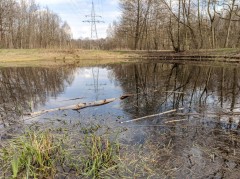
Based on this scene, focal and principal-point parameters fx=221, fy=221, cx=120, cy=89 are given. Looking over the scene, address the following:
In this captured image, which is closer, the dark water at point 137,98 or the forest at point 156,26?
the dark water at point 137,98

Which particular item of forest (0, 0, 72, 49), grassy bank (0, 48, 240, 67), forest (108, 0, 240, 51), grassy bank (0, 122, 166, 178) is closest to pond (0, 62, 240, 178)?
grassy bank (0, 122, 166, 178)

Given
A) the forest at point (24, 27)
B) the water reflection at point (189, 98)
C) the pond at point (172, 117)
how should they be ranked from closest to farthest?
the pond at point (172, 117) → the water reflection at point (189, 98) → the forest at point (24, 27)

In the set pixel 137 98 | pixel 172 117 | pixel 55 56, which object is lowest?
pixel 172 117

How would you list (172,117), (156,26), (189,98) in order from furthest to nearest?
(156,26), (189,98), (172,117)

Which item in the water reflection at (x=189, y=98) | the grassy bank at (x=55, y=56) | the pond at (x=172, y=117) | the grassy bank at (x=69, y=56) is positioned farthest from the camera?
the grassy bank at (x=55, y=56)

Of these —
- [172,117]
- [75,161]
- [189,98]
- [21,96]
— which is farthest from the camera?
[21,96]

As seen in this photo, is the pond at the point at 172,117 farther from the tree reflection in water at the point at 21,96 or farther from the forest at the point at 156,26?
the forest at the point at 156,26

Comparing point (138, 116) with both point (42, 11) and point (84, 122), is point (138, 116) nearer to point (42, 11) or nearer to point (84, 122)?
point (84, 122)

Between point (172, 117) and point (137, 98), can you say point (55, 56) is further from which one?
point (172, 117)

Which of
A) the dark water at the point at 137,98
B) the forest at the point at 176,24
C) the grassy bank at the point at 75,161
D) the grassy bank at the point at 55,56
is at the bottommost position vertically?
the grassy bank at the point at 75,161

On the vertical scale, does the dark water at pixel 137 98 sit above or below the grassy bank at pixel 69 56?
below

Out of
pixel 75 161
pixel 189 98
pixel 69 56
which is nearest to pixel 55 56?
pixel 69 56

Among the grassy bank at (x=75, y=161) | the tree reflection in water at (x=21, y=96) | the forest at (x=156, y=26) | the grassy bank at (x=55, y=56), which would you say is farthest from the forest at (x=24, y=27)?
the grassy bank at (x=75, y=161)

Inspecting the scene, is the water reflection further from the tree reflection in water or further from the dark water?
the tree reflection in water
